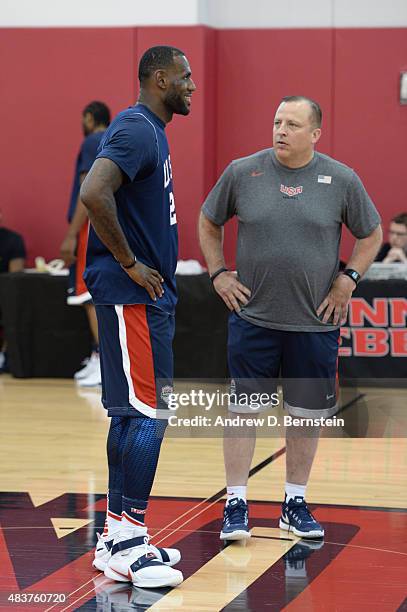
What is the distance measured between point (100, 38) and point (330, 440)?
429 centimetres

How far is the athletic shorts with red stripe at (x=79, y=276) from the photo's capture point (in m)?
8.26

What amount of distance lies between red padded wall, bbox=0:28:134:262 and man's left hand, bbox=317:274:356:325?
5.28 meters

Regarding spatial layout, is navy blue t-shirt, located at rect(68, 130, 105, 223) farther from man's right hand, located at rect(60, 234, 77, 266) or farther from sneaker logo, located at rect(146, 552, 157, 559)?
sneaker logo, located at rect(146, 552, 157, 559)

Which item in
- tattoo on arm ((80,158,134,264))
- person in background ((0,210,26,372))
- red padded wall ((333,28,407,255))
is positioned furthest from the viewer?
red padded wall ((333,28,407,255))

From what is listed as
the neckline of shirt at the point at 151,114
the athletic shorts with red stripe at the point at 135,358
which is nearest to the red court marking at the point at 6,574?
the athletic shorts with red stripe at the point at 135,358

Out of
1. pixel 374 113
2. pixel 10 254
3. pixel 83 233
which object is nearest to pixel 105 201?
pixel 83 233

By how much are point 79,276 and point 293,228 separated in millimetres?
4215

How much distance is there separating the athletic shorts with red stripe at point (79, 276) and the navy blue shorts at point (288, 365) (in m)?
3.95

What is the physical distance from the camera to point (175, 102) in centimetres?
389

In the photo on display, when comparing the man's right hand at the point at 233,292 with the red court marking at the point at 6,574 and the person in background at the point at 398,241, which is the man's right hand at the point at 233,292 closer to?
the red court marking at the point at 6,574

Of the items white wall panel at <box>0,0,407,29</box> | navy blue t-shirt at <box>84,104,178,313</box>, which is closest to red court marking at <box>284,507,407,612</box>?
navy blue t-shirt at <box>84,104,178,313</box>

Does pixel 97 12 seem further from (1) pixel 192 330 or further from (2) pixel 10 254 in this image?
(1) pixel 192 330

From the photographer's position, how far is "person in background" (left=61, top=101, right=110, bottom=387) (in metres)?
8.05

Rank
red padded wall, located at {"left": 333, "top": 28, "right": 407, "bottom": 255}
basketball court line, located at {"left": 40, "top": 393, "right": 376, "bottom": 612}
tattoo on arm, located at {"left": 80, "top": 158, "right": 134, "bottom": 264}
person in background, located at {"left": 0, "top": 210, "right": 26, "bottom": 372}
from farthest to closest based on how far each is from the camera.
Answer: red padded wall, located at {"left": 333, "top": 28, "right": 407, "bottom": 255} → person in background, located at {"left": 0, "top": 210, "right": 26, "bottom": 372} → basketball court line, located at {"left": 40, "top": 393, "right": 376, "bottom": 612} → tattoo on arm, located at {"left": 80, "top": 158, "right": 134, "bottom": 264}
